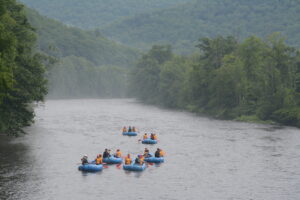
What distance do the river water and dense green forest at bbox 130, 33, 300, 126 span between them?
41.3 ft

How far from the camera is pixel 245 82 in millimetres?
100125

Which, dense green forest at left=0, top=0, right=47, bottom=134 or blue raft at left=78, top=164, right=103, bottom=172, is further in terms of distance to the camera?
dense green forest at left=0, top=0, right=47, bottom=134

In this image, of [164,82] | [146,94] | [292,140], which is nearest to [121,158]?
[292,140]

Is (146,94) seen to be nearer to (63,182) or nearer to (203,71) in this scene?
(203,71)

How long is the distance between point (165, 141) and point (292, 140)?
17391 mm

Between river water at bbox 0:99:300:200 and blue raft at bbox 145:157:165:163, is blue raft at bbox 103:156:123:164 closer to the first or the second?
river water at bbox 0:99:300:200

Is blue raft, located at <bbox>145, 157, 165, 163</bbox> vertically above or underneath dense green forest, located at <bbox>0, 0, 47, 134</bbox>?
underneath

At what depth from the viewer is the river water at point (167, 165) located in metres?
39.4

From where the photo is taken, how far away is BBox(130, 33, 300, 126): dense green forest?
91438 mm

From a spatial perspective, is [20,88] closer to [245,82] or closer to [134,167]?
[134,167]

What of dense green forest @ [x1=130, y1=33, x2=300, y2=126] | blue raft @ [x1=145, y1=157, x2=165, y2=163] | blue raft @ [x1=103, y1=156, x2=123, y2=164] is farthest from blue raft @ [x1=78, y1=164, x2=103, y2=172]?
dense green forest @ [x1=130, y1=33, x2=300, y2=126]

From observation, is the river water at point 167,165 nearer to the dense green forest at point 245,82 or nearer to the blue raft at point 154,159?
the blue raft at point 154,159

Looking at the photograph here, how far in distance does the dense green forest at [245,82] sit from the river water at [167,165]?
12581 mm

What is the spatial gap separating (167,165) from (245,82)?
2127 inches
